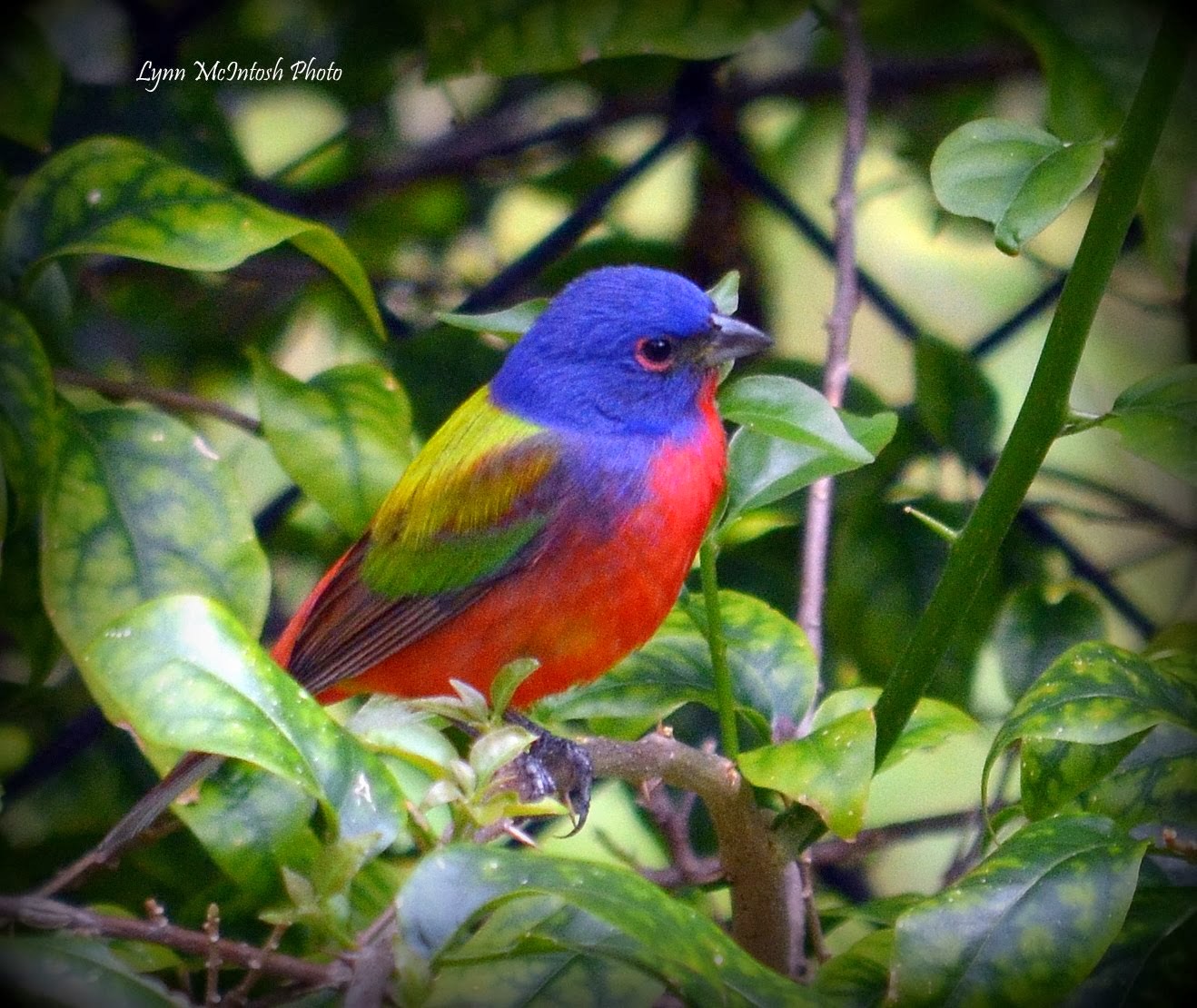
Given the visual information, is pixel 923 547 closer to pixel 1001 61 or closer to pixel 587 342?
pixel 587 342

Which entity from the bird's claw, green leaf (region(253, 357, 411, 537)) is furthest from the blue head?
the bird's claw

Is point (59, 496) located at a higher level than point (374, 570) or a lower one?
higher

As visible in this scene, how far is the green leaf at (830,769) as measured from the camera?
55.2 inches

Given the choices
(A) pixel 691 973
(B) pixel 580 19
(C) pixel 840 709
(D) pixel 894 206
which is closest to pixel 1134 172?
(C) pixel 840 709

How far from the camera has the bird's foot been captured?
1875 mm

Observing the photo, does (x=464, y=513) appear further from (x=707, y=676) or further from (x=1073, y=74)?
(x=1073, y=74)

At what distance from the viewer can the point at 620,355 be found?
230 centimetres

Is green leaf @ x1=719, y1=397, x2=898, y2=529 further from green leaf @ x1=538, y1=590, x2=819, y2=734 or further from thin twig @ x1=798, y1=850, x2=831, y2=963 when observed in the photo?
thin twig @ x1=798, y1=850, x2=831, y2=963

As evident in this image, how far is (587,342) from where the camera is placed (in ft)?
7.56

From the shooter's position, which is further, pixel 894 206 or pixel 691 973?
pixel 894 206

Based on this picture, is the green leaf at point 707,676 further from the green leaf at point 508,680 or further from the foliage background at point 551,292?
the green leaf at point 508,680

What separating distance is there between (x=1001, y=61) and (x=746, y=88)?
472 mm

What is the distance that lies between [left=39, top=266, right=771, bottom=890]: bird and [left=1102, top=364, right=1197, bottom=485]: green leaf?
0.70 m

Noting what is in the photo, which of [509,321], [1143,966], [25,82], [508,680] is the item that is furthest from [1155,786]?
[25,82]
